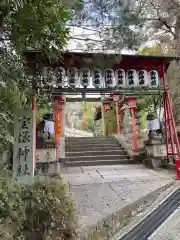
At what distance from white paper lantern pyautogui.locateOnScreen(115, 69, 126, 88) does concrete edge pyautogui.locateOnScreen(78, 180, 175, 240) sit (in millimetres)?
3685

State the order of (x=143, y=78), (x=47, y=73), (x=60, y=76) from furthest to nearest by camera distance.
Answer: (x=143, y=78)
(x=60, y=76)
(x=47, y=73)

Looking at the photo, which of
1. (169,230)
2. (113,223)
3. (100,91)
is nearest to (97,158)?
(100,91)

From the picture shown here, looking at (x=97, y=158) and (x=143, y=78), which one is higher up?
(x=143, y=78)

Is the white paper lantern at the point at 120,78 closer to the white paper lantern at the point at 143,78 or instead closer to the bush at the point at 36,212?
the white paper lantern at the point at 143,78

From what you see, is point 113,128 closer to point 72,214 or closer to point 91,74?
point 91,74

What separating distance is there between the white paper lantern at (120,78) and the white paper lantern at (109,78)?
20cm

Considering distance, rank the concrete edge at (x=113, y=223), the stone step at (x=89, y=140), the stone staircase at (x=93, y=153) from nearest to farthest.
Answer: the concrete edge at (x=113, y=223)
the stone staircase at (x=93, y=153)
the stone step at (x=89, y=140)

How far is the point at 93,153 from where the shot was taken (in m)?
9.86

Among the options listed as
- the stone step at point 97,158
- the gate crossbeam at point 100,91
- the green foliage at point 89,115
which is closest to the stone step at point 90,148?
the stone step at point 97,158

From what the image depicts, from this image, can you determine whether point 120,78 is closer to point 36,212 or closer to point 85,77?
point 85,77

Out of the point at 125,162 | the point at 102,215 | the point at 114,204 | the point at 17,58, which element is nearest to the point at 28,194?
the point at 102,215

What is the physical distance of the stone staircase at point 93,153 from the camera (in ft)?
29.9

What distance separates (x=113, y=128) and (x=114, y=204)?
1328 centimetres

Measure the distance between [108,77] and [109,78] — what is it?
0.05m
